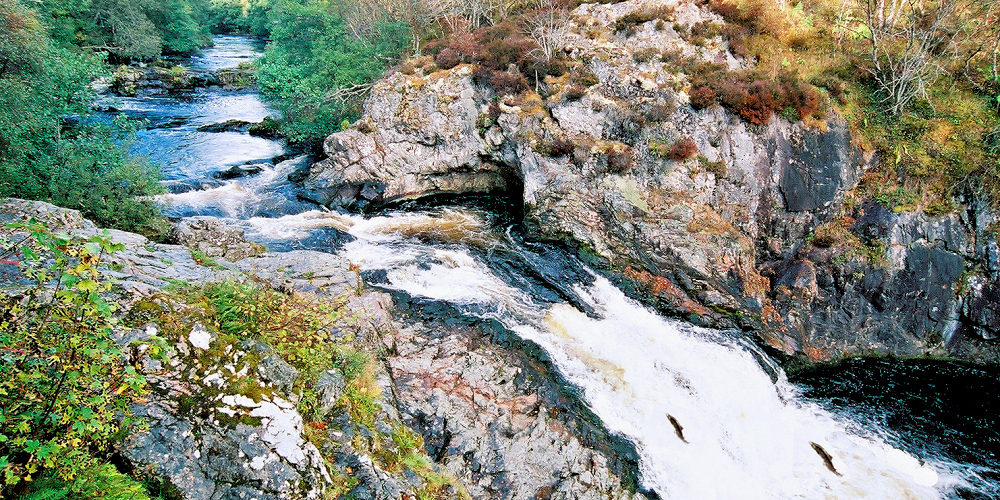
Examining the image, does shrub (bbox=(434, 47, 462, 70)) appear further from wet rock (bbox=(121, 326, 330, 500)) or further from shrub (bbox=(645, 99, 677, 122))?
wet rock (bbox=(121, 326, 330, 500))

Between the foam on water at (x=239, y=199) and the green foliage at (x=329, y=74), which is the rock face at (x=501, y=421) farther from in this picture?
the green foliage at (x=329, y=74)

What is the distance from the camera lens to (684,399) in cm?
1152

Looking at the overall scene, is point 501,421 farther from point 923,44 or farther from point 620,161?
point 923,44

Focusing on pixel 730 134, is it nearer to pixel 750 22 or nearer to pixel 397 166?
pixel 750 22

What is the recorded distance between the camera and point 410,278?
1430 cm

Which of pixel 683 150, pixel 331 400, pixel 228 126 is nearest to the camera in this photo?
pixel 331 400

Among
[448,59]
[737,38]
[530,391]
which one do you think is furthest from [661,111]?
[530,391]

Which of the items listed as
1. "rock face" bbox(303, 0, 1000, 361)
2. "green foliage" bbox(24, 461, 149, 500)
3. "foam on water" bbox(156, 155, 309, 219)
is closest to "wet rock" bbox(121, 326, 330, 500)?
"green foliage" bbox(24, 461, 149, 500)

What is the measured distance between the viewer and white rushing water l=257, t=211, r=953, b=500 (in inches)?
401

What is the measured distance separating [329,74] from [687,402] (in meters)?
25.2

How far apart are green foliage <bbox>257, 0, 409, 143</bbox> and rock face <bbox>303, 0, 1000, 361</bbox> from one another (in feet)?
20.6

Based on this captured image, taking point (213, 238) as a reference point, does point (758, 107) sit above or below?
above

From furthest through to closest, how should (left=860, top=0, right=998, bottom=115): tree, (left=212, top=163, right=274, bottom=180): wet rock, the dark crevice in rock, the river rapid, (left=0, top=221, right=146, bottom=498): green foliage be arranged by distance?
(left=212, top=163, right=274, bottom=180): wet rock, (left=860, top=0, right=998, bottom=115): tree, the river rapid, the dark crevice in rock, (left=0, top=221, right=146, bottom=498): green foliage

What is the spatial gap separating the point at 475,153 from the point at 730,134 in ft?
31.7
